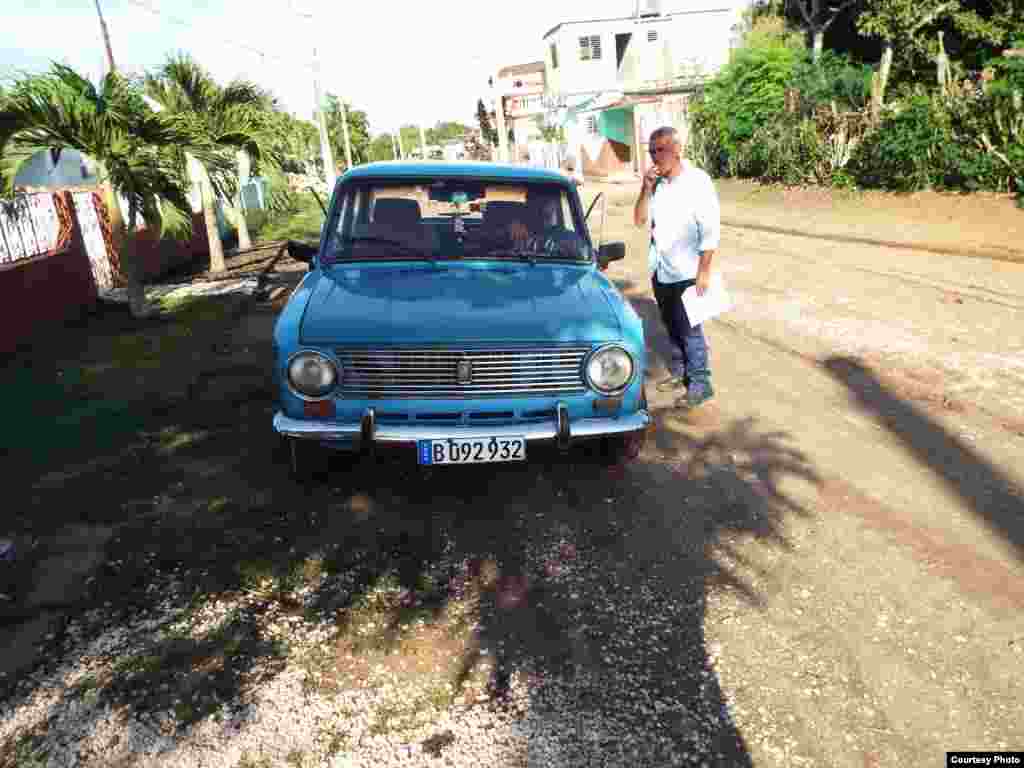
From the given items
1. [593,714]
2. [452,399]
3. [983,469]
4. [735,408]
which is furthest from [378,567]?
[983,469]

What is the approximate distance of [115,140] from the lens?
864 centimetres

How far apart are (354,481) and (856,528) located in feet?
9.06

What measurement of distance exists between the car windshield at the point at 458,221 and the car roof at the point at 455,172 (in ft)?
0.15

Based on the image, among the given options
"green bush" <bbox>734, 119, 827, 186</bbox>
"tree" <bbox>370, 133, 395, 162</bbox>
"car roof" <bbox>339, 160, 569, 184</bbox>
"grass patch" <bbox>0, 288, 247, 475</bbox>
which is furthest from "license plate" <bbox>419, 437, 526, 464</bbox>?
"tree" <bbox>370, 133, 395, 162</bbox>

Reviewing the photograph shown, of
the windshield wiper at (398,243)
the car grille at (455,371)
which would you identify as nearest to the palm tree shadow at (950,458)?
the car grille at (455,371)

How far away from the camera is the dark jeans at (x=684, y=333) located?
17.6ft

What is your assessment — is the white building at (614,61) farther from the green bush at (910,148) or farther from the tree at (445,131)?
the tree at (445,131)

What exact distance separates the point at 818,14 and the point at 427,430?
2572 cm

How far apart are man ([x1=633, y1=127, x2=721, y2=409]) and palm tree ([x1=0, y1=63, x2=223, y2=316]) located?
20.8 feet

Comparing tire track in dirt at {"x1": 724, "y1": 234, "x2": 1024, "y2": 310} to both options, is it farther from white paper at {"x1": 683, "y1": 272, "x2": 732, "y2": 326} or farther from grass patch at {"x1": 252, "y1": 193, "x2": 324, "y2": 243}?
grass patch at {"x1": 252, "y1": 193, "x2": 324, "y2": 243}

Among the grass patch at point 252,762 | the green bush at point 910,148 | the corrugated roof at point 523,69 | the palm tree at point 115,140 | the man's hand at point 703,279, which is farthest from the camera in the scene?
the corrugated roof at point 523,69

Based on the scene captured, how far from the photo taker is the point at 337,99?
52781 mm

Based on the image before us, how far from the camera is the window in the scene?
2047 inches

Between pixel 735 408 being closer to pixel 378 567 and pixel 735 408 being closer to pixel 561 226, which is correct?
pixel 561 226
